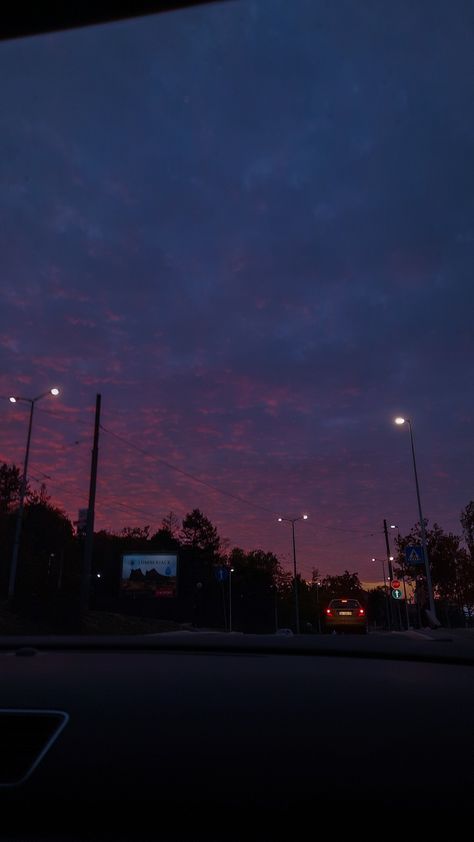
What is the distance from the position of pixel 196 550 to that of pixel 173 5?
117m

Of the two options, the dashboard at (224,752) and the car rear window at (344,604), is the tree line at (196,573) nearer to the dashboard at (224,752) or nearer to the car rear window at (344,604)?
the car rear window at (344,604)

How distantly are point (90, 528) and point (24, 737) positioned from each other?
25116mm

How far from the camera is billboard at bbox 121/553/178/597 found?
47.2 meters

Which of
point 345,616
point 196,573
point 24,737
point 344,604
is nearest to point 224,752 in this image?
point 24,737

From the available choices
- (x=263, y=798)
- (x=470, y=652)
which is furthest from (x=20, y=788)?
(x=470, y=652)

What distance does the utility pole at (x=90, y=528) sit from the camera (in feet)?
80.8

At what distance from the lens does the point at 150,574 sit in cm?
4756

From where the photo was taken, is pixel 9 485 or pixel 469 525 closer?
pixel 469 525

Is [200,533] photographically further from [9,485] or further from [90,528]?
[90,528]

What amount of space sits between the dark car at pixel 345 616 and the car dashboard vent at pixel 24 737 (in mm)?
28491

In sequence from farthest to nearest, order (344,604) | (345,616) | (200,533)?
(200,533) → (344,604) → (345,616)

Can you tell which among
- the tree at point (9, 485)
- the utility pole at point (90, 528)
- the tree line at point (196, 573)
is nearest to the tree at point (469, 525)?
the tree line at point (196, 573)

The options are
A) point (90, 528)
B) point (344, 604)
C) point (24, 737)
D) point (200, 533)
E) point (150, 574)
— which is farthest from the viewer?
point (200, 533)

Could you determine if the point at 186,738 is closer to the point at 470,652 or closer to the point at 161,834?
the point at 161,834
